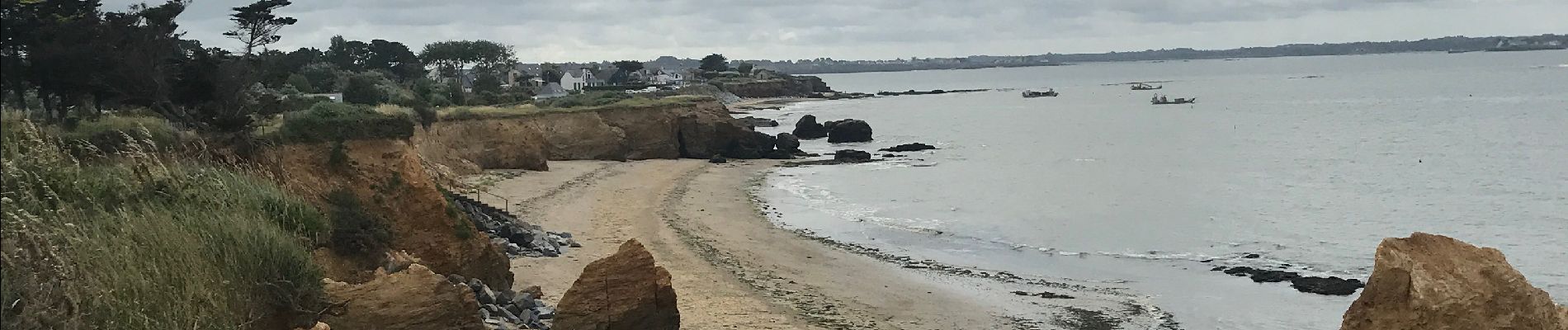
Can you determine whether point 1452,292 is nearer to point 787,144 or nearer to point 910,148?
point 787,144

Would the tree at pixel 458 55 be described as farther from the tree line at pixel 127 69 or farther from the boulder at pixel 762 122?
the tree line at pixel 127 69

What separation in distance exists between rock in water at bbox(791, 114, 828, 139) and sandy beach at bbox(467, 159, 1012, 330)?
34.4 m

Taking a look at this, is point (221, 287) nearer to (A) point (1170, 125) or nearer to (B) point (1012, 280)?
(B) point (1012, 280)

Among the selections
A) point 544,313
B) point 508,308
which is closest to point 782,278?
point 544,313

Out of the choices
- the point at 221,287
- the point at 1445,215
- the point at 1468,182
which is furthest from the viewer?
the point at 1468,182

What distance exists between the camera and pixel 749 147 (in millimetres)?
53000

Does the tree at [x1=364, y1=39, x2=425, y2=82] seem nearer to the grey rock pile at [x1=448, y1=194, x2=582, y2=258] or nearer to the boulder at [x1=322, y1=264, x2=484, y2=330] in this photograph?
the grey rock pile at [x1=448, y1=194, x2=582, y2=258]

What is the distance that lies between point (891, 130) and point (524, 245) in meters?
59.0

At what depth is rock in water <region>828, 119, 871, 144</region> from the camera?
65750 millimetres

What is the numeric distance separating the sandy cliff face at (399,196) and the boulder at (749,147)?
37.7m

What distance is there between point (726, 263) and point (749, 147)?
3242 centimetres

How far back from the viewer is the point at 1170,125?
77.4 meters

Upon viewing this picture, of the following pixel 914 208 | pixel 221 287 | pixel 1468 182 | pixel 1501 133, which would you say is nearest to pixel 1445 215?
pixel 1468 182

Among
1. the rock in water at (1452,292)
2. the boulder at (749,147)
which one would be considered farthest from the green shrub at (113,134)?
the boulder at (749,147)
